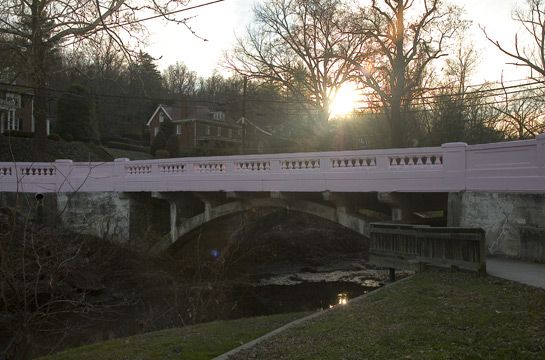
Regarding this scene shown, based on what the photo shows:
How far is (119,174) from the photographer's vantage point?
17.7 meters

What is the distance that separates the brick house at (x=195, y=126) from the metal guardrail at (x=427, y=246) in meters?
41.4

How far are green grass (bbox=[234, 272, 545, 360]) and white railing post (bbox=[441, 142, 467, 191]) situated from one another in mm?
3721

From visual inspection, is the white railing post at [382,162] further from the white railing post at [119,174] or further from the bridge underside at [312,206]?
the white railing post at [119,174]

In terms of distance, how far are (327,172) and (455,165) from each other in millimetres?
3336

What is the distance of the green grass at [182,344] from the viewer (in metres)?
6.52

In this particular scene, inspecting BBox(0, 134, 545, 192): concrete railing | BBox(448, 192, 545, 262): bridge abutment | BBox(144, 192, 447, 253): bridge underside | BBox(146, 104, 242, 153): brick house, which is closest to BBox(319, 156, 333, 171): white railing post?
BBox(0, 134, 545, 192): concrete railing

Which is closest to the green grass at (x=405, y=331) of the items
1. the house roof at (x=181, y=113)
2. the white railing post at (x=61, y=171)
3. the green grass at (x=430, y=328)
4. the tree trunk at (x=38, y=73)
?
the green grass at (x=430, y=328)

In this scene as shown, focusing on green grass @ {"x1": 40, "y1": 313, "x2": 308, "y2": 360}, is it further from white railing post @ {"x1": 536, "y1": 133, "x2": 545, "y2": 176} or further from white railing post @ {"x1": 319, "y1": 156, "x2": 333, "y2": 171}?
white railing post @ {"x1": 536, "y1": 133, "x2": 545, "y2": 176}

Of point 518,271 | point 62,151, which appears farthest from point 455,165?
point 62,151

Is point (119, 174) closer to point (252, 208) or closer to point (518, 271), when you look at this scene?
point (252, 208)

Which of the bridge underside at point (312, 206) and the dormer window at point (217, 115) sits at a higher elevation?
the dormer window at point (217, 115)

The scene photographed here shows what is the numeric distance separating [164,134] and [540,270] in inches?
1581

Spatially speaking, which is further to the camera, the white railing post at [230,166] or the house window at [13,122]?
the house window at [13,122]

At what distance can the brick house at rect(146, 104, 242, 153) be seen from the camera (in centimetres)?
5231
